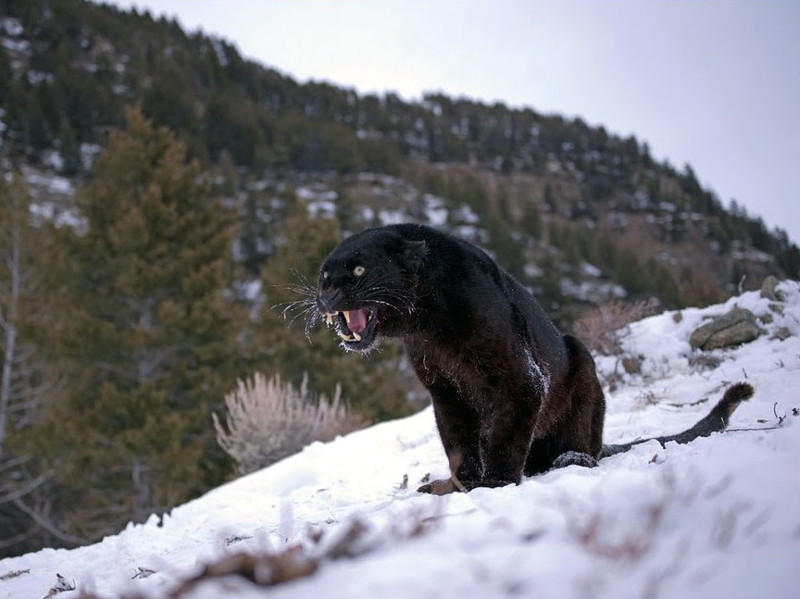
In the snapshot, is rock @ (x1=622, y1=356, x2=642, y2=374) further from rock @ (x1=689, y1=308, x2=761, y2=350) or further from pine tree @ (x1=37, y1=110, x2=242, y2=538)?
pine tree @ (x1=37, y1=110, x2=242, y2=538)

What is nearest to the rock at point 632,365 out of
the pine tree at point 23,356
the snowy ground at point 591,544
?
the snowy ground at point 591,544

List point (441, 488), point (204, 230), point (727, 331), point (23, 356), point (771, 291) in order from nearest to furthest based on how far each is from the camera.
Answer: point (441, 488)
point (727, 331)
point (771, 291)
point (23, 356)
point (204, 230)

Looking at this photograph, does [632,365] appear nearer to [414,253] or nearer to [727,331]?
[727,331]

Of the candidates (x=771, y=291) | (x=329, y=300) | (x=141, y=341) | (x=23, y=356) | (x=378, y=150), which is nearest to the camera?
(x=329, y=300)

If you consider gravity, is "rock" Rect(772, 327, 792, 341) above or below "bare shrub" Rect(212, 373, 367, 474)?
above

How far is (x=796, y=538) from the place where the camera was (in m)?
1.02

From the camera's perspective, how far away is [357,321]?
2930 mm

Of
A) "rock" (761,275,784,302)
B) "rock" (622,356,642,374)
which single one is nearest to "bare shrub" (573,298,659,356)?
"rock" (622,356,642,374)

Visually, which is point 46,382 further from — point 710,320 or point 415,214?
point 415,214

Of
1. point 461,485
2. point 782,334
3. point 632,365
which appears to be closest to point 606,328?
point 632,365

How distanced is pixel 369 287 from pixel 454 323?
0.47m

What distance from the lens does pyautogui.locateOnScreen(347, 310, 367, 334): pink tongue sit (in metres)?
2.93

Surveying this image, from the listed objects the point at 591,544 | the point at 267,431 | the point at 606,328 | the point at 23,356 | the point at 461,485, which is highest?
the point at 606,328

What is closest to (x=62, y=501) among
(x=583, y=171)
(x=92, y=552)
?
(x=92, y=552)
